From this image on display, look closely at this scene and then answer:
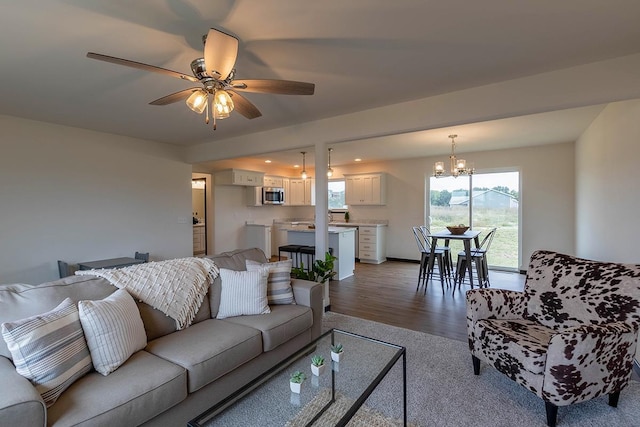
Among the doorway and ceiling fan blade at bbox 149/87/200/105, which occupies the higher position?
ceiling fan blade at bbox 149/87/200/105

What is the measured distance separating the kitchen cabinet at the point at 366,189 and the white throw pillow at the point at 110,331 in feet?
20.0

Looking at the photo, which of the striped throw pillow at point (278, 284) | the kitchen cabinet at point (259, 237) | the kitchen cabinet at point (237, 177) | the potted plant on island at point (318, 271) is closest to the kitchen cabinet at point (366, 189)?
the kitchen cabinet at point (259, 237)

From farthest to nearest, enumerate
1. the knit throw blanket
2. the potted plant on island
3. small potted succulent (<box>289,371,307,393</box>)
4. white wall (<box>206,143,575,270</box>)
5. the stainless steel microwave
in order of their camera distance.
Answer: the stainless steel microwave
white wall (<box>206,143,575,270</box>)
the potted plant on island
the knit throw blanket
small potted succulent (<box>289,371,307,393</box>)

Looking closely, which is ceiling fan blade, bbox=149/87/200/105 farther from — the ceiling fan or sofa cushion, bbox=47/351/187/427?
sofa cushion, bbox=47/351/187/427

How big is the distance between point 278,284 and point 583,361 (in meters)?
2.06

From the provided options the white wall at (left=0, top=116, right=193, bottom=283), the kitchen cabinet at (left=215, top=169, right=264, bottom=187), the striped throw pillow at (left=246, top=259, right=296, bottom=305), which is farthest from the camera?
the kitchen cabinet at (left=215, top=169, right=264, bottom=187)

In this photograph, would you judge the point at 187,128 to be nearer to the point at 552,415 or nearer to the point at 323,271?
the point at 323,271

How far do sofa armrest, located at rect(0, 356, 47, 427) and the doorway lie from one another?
19.3ft

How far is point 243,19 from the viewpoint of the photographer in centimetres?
181

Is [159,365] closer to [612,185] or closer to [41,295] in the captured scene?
[41,295]

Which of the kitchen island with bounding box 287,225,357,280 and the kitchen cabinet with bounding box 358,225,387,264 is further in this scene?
the kitchen cabinet with bounding box 358,225,387,264

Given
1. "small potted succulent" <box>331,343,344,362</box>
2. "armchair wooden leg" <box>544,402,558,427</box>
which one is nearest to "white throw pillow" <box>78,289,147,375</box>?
"small potted succulent" <box>331,343,344,362</box>

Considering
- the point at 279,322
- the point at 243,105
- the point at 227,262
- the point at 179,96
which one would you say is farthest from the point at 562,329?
the point at 179,96

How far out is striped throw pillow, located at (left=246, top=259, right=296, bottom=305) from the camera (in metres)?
2.53
